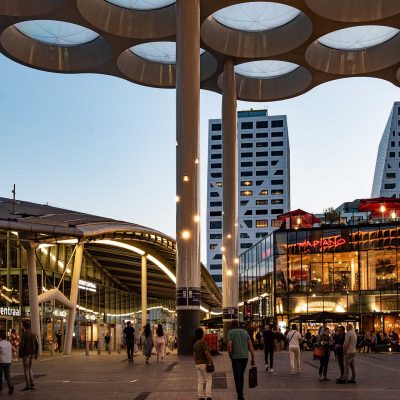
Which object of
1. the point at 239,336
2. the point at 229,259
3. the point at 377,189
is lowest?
the point at 239,336

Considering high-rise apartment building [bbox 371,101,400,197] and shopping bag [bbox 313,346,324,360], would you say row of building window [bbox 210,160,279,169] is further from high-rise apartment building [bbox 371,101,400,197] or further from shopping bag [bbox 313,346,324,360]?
shopping bag [bbox 313,346,324,360]

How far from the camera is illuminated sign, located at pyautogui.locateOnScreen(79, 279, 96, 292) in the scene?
50938 mm

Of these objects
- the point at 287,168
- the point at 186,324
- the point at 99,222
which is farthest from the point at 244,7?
the point at 287,168

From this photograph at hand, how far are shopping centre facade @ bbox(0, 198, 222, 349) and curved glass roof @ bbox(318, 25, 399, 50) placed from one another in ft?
57.2

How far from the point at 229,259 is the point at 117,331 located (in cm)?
1362

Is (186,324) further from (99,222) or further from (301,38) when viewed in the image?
(301,38)

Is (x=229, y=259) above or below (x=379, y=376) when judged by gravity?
above

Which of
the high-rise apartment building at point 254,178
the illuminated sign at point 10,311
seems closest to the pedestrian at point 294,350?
the illuminated sign at point 10,311

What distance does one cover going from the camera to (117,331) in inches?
2293

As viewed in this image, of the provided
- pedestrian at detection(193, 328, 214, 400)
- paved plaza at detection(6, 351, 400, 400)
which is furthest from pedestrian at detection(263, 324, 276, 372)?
pedestrian at detection(193, 328, 214, 400)

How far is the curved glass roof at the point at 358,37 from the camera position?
156 ft

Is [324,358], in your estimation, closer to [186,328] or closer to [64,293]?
[186,328]

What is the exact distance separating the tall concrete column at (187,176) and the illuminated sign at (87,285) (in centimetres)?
1840

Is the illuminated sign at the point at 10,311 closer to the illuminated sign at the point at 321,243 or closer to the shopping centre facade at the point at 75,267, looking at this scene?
the shopping centre facade at the point at 75,267
